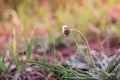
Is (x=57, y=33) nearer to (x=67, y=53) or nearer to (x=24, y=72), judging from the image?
(x=67, y=53)

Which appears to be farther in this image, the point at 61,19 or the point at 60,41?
the point at 61,19

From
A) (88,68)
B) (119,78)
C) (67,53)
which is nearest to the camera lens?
(119,78)

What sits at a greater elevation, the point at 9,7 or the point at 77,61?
the point at 9,7

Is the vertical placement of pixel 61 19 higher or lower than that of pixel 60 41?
higher

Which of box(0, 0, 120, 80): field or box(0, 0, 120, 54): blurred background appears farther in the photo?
box(0, 0, 120, 54): blurred background

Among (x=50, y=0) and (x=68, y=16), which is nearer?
(x=68, y=16)

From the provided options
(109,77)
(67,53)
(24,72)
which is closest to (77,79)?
(109,77)

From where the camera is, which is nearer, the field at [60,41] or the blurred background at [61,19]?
the field at [60,41]

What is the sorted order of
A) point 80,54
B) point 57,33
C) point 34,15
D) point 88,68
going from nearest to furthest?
point 88,68
point 80,54
point 57,33
point 34,15
